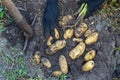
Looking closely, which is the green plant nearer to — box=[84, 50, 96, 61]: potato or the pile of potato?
the pile of potato

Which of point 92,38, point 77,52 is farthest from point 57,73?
point 92,38

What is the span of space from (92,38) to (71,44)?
15cm

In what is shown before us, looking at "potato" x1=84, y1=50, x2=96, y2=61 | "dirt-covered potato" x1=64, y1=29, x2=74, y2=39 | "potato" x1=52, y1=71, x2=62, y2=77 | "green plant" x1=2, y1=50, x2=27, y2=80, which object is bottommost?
"potato" x1=52, y1=71, x2=62, y2=77

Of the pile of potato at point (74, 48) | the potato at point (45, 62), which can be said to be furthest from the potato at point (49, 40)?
the potato at point (45, 62)

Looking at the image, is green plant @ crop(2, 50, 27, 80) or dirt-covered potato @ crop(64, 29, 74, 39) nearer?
green plant @ crop(2, 50, 27, 80)

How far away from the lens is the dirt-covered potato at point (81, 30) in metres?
2.00

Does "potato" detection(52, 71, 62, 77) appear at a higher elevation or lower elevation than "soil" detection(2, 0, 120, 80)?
lower

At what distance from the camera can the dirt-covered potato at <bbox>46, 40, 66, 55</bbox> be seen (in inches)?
76.2

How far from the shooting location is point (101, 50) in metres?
2.02

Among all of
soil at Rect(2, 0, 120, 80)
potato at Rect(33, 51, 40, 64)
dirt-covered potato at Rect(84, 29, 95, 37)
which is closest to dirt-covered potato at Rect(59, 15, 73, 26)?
soil at Rect(2, 0, 120, 80)

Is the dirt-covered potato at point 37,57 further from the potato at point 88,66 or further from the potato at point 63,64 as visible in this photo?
the potato at point 88,66

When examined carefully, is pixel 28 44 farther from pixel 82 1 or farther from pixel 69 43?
pixel 82 1

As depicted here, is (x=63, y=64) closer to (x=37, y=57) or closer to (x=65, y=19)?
(x=37, y=57)

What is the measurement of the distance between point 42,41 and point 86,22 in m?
0.34
